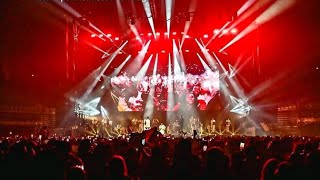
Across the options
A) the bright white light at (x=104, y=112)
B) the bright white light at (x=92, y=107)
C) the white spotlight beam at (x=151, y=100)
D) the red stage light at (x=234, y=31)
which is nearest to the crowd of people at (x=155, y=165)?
the red stage light at (x=234, y=31)

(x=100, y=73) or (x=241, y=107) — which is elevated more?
(x=100, y=73)

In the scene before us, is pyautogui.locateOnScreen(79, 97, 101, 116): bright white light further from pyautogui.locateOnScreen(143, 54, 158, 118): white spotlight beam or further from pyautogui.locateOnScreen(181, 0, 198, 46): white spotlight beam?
pyautogui.locateOnScreen(181, 0, 198, 46): white spotlight beam

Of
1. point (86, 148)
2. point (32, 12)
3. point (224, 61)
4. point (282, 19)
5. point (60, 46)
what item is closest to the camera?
point (86, 148)

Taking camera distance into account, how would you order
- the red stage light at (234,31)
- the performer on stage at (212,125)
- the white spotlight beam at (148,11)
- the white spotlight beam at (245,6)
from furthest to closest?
1. the performer on stage at (212,125)
2. the red stage light at (234,31)
3. the white spotlight beam at (148,11)
4. the white spotlight beam at (245,6)

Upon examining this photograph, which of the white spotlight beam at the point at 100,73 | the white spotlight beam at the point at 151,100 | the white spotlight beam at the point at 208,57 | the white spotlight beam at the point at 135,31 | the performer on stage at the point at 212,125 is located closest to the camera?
the white spotlight beam at the point at 135,31

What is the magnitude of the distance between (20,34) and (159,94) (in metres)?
13.2

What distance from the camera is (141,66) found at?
36812 mm

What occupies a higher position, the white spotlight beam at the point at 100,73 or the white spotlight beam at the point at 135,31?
the white spotlight beam at the point at 135,31

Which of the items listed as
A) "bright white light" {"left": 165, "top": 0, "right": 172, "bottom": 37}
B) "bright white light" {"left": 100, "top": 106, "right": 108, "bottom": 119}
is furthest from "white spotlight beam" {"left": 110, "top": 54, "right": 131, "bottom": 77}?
"bright white light" {"left": 165, "top": 0, "right": 172, "bottom": 37}

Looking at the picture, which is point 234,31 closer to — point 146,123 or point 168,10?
point 168,10

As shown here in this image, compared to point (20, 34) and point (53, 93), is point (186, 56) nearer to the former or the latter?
point (53, 93)

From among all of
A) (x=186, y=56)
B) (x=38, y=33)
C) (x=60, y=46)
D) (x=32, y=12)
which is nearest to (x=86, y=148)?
(x=32, y=12)

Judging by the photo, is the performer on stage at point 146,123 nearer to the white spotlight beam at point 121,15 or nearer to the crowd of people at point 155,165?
the white spotlight beam at point 121,15

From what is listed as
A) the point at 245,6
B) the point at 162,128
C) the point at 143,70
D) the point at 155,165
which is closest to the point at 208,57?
the point at 143,70
